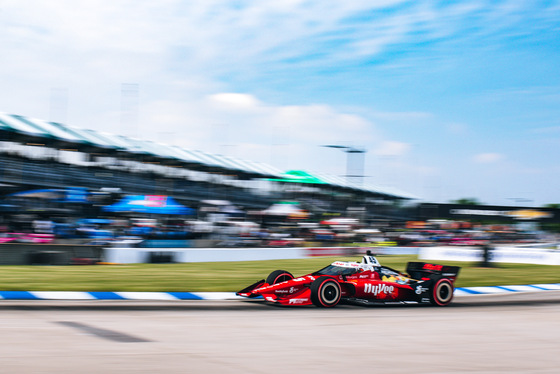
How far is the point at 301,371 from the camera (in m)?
4.89

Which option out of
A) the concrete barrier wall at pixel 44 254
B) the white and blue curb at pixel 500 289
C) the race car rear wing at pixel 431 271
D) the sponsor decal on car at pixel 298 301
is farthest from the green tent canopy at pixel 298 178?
the sponsor decal on car at pixel 298 301

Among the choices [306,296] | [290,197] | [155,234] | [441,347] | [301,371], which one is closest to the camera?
[301,371]

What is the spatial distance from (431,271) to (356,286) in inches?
76.1

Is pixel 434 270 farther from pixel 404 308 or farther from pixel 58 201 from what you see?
pixel 58 201

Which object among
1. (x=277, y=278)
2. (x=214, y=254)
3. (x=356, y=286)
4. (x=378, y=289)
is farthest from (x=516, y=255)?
(x=277, y=278)

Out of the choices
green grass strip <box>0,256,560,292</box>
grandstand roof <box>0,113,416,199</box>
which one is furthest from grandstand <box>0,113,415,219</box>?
green grass strip <box>0,256,560,292</box>

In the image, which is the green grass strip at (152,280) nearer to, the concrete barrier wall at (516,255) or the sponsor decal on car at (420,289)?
the sponsor decal on car at (420,289)

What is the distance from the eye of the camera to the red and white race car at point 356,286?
9.21 m

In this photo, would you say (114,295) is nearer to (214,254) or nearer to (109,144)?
(214,254)

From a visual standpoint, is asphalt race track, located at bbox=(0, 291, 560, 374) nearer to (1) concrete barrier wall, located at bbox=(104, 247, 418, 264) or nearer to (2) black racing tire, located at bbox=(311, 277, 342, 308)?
(2) black racing tire, located at bbox=(311, 277, 342, 308)

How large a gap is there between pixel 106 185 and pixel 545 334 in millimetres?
25340

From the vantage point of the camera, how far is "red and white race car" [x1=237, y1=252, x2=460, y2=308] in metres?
9.21

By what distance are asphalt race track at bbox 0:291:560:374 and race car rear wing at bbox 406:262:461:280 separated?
98 centimetres

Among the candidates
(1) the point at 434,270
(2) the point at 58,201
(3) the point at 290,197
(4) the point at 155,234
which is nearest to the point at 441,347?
(1) the point at 434,270
